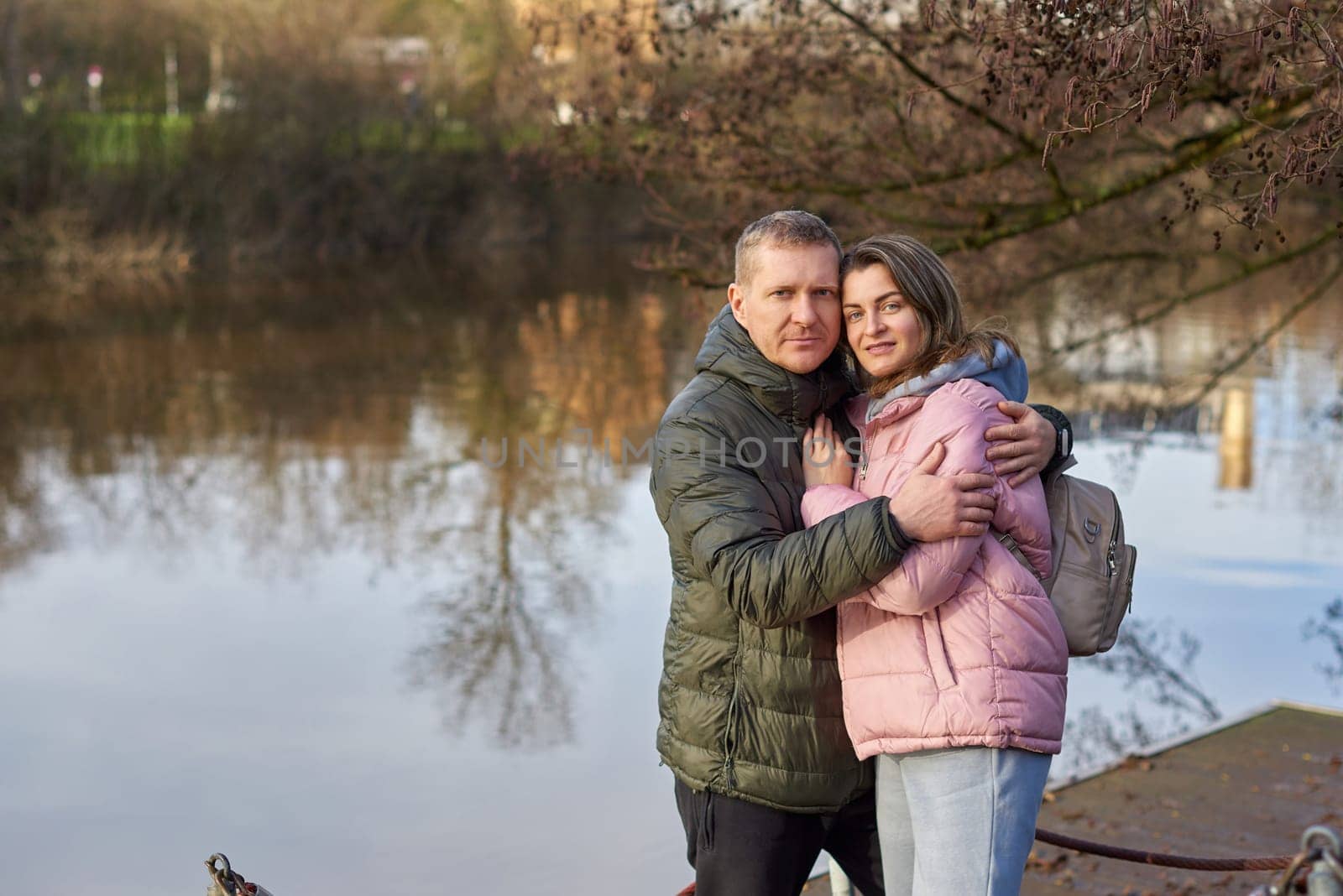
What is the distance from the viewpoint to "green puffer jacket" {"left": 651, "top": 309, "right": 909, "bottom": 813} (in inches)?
118

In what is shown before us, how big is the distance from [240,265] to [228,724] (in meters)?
29.1

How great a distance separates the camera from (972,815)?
284 centimetres

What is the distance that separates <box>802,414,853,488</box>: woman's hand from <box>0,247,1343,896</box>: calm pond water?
3646 mm

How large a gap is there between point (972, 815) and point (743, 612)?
22.5 inches

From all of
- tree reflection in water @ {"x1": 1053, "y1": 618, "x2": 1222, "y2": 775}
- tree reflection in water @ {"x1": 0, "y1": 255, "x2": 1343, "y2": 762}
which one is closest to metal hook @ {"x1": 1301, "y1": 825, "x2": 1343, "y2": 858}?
tree reflection in water @ {"x1": 1053, "y1": 618, "x2": 1222, "y2": 775}

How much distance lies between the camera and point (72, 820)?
6.93 meters

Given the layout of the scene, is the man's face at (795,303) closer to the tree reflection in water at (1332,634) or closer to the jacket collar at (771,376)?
the jacket collar at (771,376)

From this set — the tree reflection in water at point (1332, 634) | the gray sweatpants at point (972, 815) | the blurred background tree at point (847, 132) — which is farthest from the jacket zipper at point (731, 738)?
the tree reflection in water at point (1332, 634)

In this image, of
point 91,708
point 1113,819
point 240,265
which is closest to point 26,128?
point 240,265

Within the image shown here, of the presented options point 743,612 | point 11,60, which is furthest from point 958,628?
point 11,60

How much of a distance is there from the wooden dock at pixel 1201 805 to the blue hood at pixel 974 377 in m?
2.47

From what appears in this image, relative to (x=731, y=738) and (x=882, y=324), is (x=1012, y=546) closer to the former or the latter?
(x=882, y=324)

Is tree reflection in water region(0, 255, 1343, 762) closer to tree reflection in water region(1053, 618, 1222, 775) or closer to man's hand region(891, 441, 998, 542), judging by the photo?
tree reflection in water region(1053, 618, 1222, 775)

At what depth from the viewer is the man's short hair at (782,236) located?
3.04 metres
